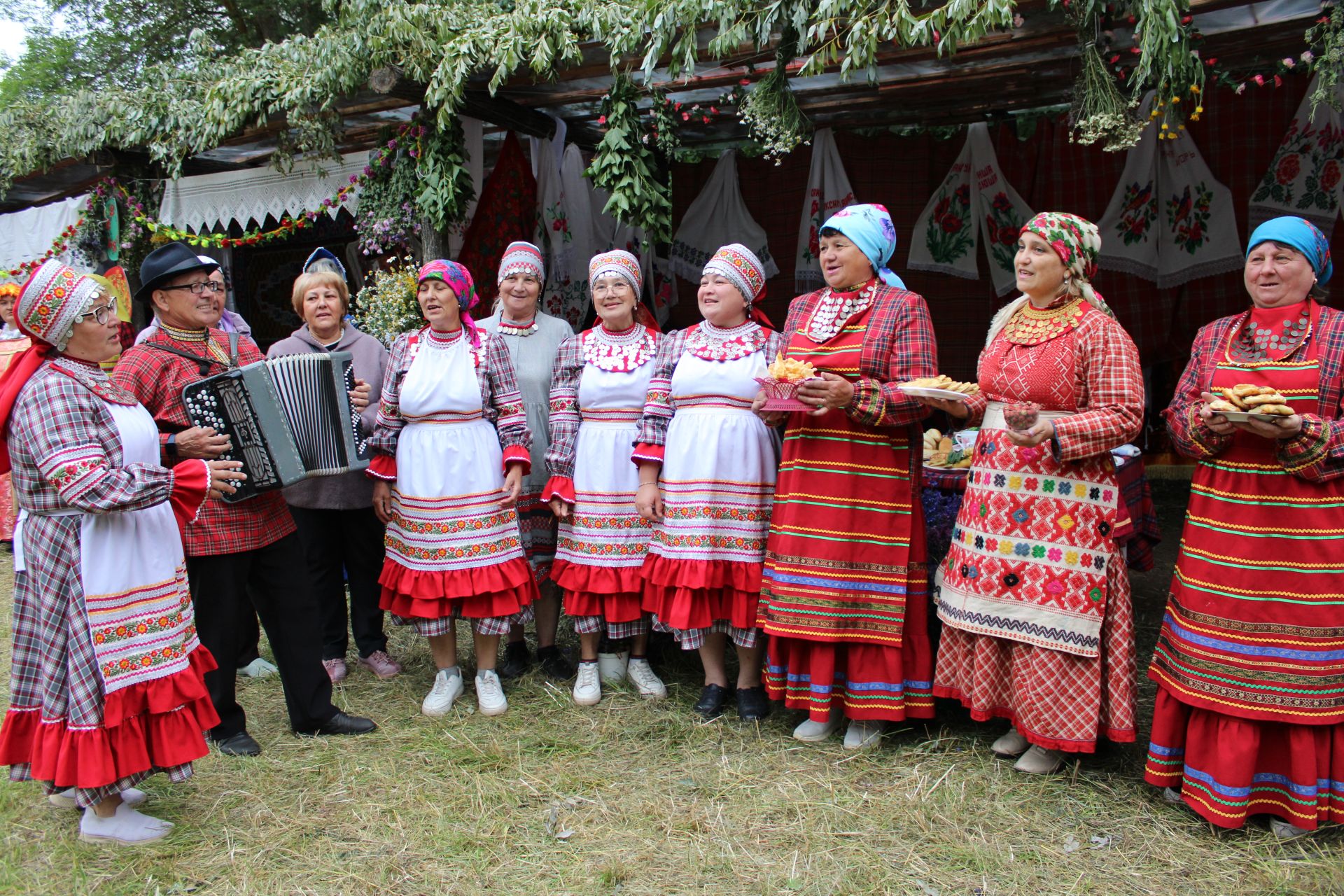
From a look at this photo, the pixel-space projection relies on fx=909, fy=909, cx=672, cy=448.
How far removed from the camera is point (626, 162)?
5.06 m

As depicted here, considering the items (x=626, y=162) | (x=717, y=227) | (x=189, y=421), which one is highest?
(x=626, y=162)

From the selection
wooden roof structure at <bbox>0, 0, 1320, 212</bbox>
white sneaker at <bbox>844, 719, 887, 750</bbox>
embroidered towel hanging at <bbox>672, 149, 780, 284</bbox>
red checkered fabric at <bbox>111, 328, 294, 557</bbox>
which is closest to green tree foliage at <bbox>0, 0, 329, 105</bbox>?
wooden roof structure at <bbox>0, 0, 1320, 212</bbox>

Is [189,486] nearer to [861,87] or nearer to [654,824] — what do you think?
[654,824]

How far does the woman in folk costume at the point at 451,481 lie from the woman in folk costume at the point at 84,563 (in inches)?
41.9

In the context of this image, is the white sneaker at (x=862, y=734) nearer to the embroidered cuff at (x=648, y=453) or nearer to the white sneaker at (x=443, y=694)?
the embroidered cuff at (x=648, y=453)

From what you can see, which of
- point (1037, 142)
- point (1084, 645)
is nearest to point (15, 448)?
point (1084, 645)

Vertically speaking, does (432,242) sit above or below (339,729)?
above

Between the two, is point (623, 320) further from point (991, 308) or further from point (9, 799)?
point (991, 308)

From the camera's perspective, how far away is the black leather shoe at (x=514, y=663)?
4.34 metres

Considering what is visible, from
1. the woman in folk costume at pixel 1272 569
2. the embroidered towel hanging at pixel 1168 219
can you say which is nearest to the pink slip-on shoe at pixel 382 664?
the woman in folk costume at pixel 1272 569

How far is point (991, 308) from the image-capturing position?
7418 mm

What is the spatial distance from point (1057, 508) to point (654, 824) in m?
1.68

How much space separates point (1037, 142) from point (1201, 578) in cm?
491

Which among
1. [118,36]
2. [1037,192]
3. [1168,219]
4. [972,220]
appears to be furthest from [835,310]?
[118,36]
